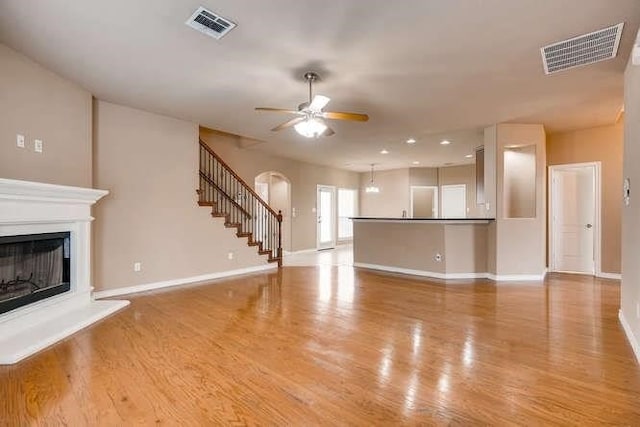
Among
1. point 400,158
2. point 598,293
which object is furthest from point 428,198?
point 598,293

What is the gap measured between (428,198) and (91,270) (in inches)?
379

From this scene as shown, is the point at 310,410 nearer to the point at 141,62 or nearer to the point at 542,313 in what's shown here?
the point at 542,313

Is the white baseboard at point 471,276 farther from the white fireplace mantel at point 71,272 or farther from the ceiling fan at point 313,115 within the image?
the white fireplace mantel at point 71,272

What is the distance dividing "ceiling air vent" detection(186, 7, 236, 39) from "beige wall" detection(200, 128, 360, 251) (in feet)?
13.0

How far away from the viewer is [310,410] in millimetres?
1902

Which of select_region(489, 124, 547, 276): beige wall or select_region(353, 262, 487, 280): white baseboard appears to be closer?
select_region(489, 124, 547, 276): beige wall

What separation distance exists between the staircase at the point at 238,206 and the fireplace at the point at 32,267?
2.19m

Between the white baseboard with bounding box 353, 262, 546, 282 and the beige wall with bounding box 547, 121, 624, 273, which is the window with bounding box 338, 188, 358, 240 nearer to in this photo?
the white baseboard with bounding box 353, 262, 546, 282

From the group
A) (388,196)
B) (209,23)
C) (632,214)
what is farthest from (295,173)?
(632,214)

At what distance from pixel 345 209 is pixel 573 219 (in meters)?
6.45

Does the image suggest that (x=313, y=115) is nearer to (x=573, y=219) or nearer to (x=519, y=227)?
(x=519, y=227)

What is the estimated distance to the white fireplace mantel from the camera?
2.80m

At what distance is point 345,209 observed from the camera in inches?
440

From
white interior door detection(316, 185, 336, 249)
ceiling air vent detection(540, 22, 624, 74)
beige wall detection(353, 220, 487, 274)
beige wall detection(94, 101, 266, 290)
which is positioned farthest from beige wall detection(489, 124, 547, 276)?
white interior door detection(316, 185, 336, 249)
